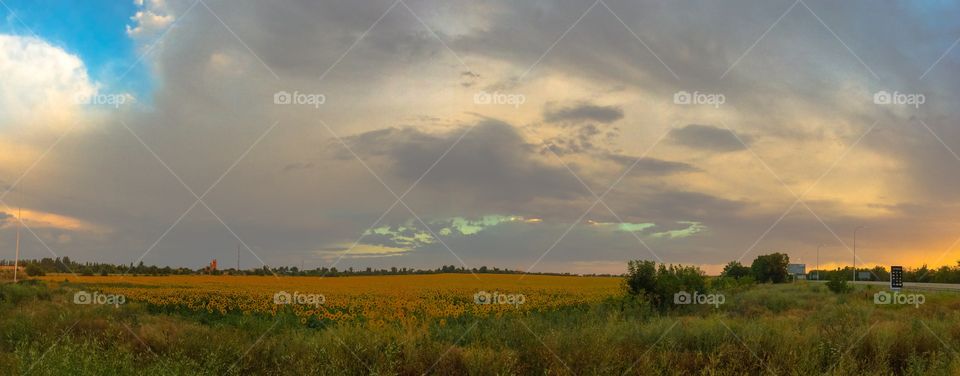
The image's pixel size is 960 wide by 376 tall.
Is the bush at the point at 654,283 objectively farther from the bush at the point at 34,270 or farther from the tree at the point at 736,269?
the tree at the point at 736,269

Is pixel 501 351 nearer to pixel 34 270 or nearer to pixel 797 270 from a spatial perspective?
pixel 34 270

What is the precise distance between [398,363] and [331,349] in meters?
1.14

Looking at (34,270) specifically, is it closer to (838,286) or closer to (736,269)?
(838,286)

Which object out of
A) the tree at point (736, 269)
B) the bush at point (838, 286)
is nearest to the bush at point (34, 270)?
the bush at point (838, 286)

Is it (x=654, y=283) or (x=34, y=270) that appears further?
(x=34, y=270)

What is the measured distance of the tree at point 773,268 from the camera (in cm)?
8006

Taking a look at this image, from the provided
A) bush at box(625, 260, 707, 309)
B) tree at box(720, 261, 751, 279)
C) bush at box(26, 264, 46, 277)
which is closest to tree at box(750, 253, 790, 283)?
tree at box(720, 261, 751, 279)

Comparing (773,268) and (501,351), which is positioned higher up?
(773,268)

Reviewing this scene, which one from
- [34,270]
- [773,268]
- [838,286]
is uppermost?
[773,268]

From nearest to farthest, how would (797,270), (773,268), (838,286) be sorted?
(838,286)
(773,268)
(797,270)

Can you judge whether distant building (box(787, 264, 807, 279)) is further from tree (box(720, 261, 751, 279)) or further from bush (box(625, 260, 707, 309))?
bush (box(625, 260, 707, 309))

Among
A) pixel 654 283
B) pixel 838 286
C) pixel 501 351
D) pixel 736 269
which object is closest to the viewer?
pixel 501 351

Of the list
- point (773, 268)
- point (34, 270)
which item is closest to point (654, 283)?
point (34, 270)

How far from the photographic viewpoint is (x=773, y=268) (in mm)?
80375
